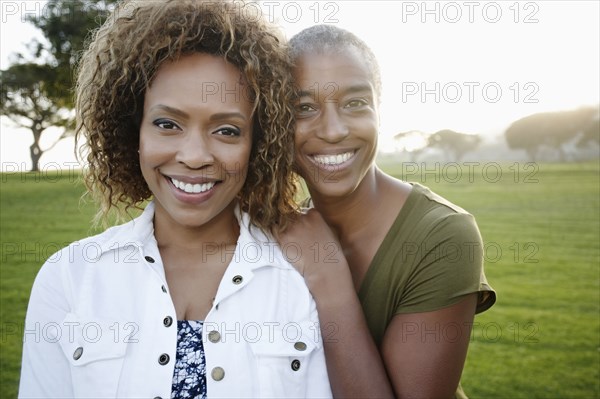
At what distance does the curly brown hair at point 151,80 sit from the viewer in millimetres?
2125

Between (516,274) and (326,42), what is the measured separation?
891 centimetres

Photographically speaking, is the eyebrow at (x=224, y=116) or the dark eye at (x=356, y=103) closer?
the eyebrow at (x=224, y=116)

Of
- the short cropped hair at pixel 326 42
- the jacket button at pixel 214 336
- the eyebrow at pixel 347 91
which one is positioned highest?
the short cropped hair at pixel 326 42

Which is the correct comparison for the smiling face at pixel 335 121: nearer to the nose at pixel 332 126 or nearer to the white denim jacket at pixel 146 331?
the nose at pixel 332 126

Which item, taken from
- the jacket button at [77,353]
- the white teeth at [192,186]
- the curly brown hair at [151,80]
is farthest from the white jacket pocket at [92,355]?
the curly brown hair at [151,80]

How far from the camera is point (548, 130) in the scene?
87.3 feet

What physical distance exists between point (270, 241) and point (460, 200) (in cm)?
1879

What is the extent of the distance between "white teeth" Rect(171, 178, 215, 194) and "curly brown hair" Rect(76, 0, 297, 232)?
0.32 metres

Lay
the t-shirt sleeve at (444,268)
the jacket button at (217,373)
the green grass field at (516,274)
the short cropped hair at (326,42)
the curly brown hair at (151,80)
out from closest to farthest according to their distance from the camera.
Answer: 1. the jacket button at (217,373)
2. the curly brown hair at (151,80)
3. the t-shirt sleeve at (444,268)
4. the short cropped hair at (326,42)
5. the green grass field at (516,274)

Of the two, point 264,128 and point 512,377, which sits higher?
point 264,128

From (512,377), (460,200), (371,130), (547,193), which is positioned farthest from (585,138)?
(371,130)

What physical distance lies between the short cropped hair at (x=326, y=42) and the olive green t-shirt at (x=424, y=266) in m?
0.73

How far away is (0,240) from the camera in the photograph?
41.7ft

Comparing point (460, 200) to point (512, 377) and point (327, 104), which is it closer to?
point (512, 377)
